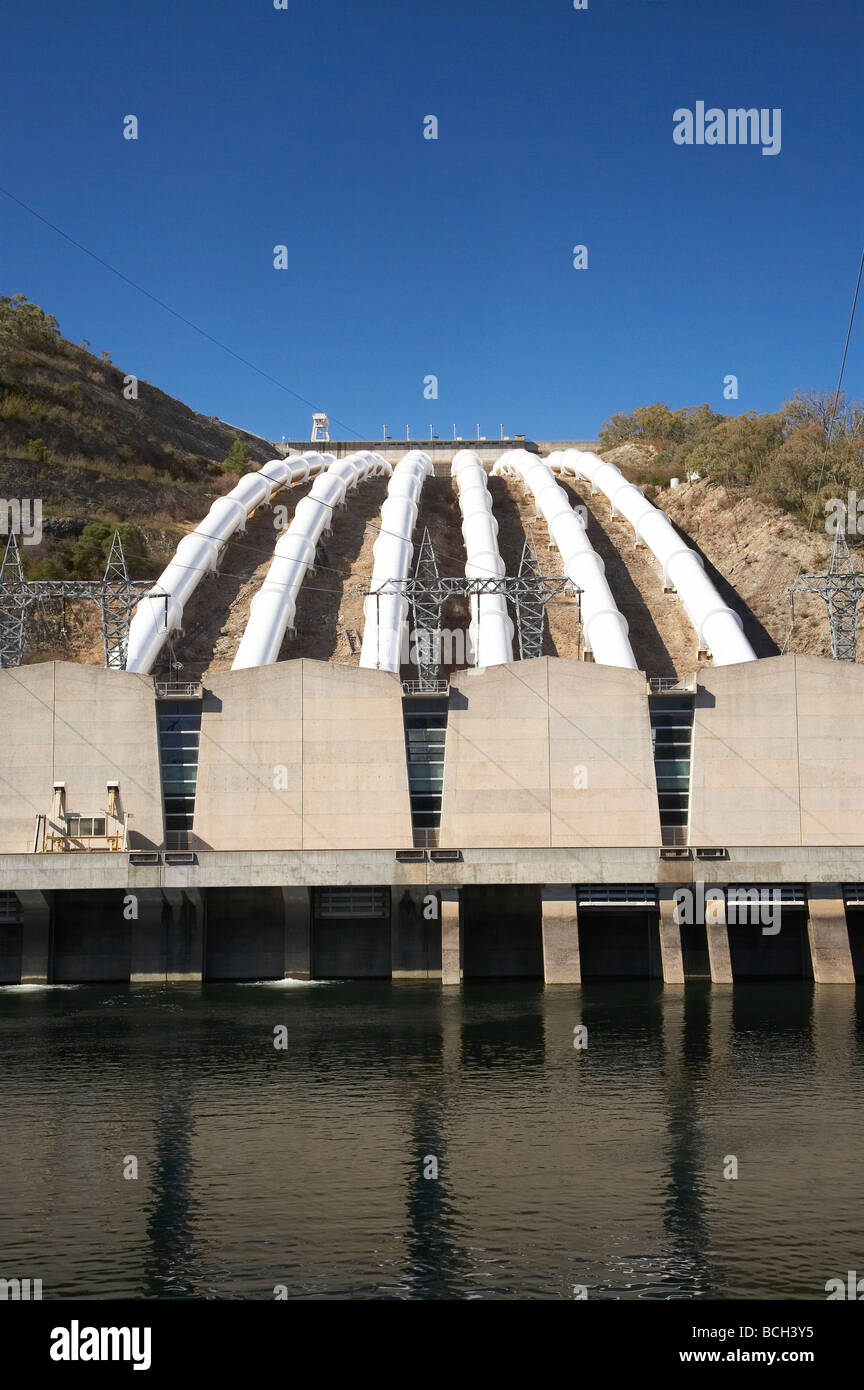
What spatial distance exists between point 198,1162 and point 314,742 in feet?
97.2

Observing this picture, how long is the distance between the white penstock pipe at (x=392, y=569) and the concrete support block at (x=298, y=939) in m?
15.0

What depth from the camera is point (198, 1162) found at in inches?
1191

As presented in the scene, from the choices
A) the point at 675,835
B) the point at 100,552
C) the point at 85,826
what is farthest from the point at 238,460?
the point at 675,835

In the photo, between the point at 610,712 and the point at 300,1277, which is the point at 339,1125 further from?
the point at 610,712

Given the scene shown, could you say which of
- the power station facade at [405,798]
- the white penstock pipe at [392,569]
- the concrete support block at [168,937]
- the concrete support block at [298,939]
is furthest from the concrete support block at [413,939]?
the white penstock pipe at [392,569]

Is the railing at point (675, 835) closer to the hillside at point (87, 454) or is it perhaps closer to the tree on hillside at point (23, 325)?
the hillside at point (87, 454)

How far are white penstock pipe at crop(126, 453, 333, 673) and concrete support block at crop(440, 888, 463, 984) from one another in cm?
2009

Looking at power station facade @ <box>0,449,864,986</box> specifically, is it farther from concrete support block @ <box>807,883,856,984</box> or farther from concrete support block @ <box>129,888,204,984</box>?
concrete support block @ <box>807,883,856,984</box>

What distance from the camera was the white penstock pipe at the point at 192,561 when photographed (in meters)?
74.1

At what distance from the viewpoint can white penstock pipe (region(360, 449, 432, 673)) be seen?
7244 centimetres

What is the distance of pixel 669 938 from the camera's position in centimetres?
5459

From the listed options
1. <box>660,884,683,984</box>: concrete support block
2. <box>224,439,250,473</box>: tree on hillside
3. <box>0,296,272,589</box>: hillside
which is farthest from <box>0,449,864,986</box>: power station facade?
<box>224,439,250,473</box>: tree on hillside

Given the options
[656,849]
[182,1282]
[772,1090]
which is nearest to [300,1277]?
[182,1282]

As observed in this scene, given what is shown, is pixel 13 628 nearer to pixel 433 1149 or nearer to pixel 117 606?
pixel 117 606
